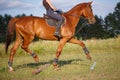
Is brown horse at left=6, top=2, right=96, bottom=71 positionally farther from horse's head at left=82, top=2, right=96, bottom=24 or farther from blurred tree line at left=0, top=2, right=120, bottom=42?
blurred tree line at left=0, top=2, right=120, bottom=42

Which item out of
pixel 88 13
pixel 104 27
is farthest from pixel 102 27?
pixel 88 13

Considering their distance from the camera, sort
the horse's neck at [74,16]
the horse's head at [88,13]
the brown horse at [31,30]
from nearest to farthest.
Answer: the brown horse at [31,30] < the horse's neck at [74,16] < the horse's head at [88,13]

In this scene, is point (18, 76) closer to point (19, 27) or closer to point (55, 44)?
point (19, 27)

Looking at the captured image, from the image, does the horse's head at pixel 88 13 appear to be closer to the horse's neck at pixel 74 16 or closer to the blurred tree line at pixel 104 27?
the horse's neck at pixel 74 16

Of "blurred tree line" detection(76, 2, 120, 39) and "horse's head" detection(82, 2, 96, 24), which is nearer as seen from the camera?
"horse's head" detection(82, 2, 96, 24)

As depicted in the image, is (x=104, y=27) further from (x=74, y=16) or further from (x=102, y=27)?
(x=74, y=16)

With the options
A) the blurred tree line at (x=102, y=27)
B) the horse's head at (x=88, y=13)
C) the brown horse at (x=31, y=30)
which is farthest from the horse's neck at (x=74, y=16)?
the blurred tree line at (x=102, y=27)

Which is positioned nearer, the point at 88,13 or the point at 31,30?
the point at 31,30

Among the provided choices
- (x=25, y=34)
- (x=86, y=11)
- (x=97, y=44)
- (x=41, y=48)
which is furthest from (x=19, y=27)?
(x=97, y=44)

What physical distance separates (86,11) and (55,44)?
43.8 ft

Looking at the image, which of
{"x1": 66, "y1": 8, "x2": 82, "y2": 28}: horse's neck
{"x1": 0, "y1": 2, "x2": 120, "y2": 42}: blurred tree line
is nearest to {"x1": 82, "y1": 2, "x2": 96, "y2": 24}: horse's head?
{"x1": 66, "y1": 8, "x2": 82, "y2": 28}: horse's neck

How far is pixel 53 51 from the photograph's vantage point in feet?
85.0

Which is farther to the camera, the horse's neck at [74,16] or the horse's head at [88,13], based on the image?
the horse's head at [88,13]

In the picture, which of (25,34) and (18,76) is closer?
(18,76)
